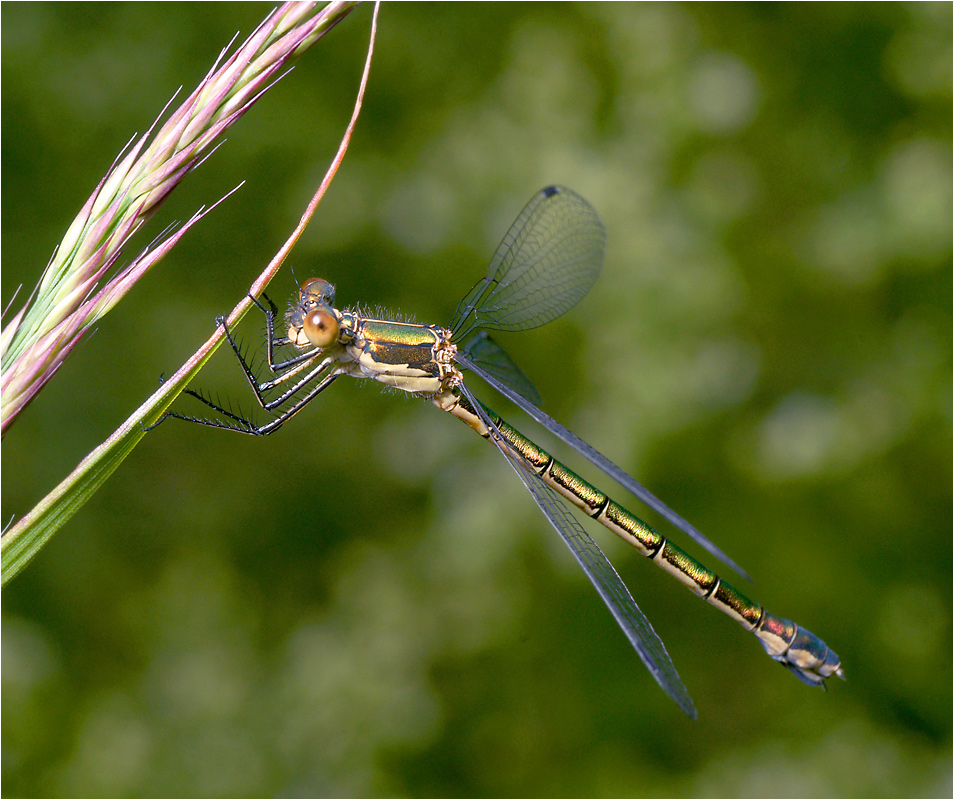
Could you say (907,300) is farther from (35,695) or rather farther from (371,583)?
(35,695)

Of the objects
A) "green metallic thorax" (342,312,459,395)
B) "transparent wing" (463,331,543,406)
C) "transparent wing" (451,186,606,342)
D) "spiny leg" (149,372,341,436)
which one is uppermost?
"transparent wing" (451,186,606,342)

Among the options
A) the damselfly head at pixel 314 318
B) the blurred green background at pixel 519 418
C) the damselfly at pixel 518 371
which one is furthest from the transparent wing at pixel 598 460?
the blurred green background at pixel 519 418

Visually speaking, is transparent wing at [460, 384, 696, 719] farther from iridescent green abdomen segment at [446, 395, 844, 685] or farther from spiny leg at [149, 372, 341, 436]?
spiny leg at [149, 372, 341, 436]

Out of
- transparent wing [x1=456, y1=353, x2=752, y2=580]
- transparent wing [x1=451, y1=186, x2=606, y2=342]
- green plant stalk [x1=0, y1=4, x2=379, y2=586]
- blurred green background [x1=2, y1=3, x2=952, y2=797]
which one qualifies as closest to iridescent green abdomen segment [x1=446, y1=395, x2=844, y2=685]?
transparent wing [x1=456, y1=353, x2=752, y2=580]

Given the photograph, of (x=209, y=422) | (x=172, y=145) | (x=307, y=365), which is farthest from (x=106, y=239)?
(x=307, y=365)

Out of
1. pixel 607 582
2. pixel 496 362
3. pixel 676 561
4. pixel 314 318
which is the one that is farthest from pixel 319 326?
pixel 676 561

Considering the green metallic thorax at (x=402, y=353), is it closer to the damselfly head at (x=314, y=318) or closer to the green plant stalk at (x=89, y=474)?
the damselfly head at (x=314, y=318)

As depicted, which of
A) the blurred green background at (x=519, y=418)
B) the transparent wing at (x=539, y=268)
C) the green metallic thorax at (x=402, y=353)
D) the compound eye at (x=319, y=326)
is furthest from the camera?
the blurred green background at (x=519, y=418)
